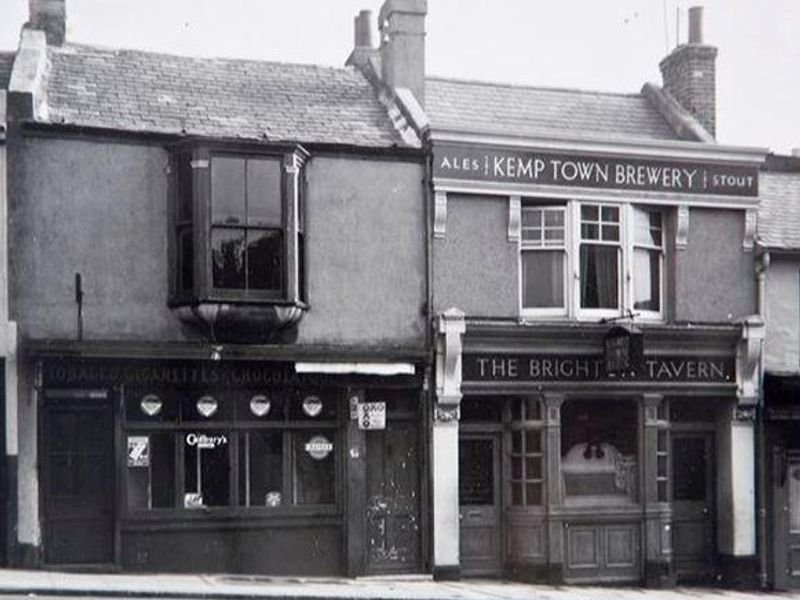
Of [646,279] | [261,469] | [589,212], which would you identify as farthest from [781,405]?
[261,469]

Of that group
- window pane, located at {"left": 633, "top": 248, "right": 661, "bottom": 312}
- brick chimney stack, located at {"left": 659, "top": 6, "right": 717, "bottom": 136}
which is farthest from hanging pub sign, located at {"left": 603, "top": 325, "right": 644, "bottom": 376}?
brick chimney stack, located at {"left": 659, "top": 6, "right": 717, "bottom": 136}

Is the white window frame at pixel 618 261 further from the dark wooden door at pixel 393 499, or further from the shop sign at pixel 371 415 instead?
the shop sign at pixel 371 415

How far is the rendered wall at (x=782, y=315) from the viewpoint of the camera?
18.9m

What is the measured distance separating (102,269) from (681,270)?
9.10 metres

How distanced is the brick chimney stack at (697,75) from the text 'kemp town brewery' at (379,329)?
85 cm

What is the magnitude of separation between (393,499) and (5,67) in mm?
8926

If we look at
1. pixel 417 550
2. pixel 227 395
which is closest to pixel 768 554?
pixel 417 550

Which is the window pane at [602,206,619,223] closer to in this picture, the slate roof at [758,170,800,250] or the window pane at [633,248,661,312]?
the window pane at [633,248,661,312]

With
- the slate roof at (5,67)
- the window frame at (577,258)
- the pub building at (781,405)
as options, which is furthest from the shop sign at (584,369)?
the slate roof at (5,67)

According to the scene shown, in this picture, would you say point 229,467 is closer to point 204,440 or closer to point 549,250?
point 204,440

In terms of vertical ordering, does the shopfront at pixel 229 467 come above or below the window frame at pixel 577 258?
below

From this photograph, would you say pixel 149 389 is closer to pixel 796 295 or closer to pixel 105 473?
pixel 105 473

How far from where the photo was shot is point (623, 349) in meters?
17.3

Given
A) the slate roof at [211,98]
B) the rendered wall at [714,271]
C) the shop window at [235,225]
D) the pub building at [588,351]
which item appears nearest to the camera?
the shop window at [235,225]
